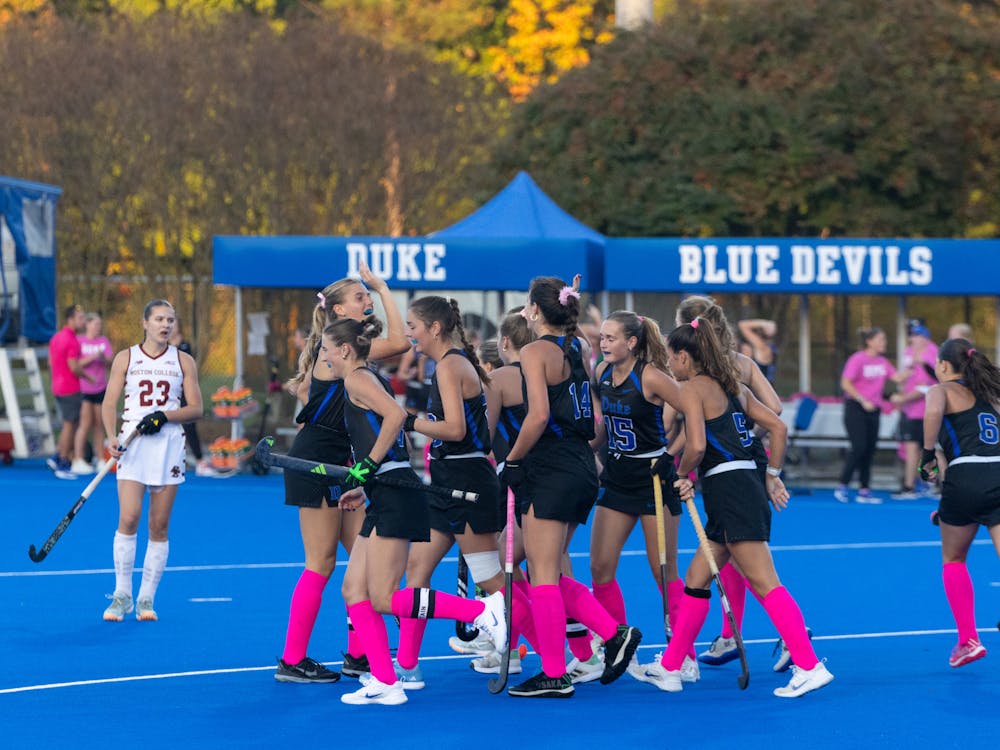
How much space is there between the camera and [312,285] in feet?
61.4

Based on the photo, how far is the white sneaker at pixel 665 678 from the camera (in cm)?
784

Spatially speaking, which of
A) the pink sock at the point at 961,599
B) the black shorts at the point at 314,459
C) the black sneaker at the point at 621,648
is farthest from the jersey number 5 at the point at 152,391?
the pink sock at the point at 961,599

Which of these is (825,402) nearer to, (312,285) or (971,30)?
(312,285)

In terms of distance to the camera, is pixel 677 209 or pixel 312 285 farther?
pixel 677 209

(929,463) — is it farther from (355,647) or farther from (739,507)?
(355,647)

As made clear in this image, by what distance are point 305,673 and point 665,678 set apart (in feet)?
5.72

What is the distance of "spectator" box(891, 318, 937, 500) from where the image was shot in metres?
17.0

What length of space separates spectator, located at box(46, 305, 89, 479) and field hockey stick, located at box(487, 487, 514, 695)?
11809mm

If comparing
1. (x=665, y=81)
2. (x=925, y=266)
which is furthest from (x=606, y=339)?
(x=665, y=81)

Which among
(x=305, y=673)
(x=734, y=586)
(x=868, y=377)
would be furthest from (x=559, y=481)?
(x=868, y=377)

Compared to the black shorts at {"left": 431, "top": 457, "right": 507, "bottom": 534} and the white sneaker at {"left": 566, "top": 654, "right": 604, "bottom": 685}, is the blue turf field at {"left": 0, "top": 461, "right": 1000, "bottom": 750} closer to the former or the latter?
the white sneaker at {"left": 566, "top": 654, "right": 604, "bottom": 685}

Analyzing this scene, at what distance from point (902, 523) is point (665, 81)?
14.0 metres

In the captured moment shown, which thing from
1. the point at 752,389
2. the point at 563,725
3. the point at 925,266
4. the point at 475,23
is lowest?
the point at 563,725

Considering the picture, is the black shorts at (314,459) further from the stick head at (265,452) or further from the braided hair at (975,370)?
the braided hair at (975,370)
